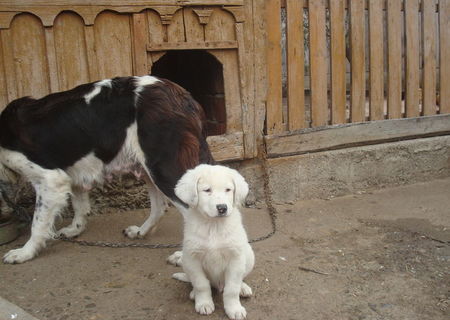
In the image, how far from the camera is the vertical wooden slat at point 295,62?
555 cm

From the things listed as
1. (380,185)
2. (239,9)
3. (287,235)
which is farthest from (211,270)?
(380,185)

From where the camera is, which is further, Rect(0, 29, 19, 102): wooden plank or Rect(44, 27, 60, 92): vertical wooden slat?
Rect(44, 27, 60, 92): vertical wooden slat

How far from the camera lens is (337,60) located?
19.1 feet

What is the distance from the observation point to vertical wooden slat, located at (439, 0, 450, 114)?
20.7 feet

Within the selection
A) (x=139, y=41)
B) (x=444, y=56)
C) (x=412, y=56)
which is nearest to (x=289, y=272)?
(x=139, y=41)

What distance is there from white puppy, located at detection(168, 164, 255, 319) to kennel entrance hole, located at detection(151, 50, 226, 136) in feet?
8.69

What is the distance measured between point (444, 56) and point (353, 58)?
1.30 m

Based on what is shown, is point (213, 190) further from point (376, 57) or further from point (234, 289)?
point (376, 57)

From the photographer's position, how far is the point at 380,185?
6242 mm

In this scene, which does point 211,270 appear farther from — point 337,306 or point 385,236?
point 385,236

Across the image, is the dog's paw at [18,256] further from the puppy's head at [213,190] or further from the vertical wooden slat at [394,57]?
the vertical wooden slat at [394,57]

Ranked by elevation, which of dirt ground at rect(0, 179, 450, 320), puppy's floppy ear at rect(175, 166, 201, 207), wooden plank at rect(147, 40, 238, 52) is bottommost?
dirt ground at rect(0, 179, 450, 320)

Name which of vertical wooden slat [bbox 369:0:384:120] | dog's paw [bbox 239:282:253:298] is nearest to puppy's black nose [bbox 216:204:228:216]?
dog's paw [bbox 239:282:253:298]

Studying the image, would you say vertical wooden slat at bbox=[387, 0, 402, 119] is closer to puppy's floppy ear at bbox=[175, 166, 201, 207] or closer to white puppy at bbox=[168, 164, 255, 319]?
white puppy at bbox=[168, 164, 255, 319]
